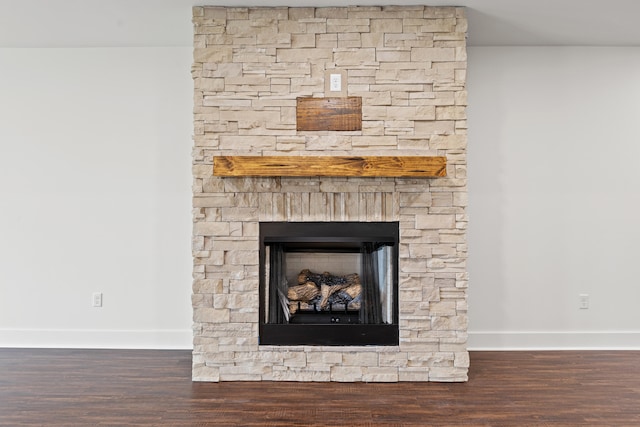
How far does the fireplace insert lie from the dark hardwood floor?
1.01ft

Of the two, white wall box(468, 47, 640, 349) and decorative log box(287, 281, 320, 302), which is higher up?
white wall box(468, 47, 640, 349)

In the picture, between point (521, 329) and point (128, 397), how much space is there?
2741 mm

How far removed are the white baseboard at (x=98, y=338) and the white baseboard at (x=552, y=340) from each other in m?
2.19

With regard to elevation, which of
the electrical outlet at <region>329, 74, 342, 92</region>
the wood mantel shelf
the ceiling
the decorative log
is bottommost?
the decorative log

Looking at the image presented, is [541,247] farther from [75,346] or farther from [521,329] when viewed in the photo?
[75,346]

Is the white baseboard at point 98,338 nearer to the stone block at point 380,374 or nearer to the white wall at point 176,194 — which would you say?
the white wall at point 176,194

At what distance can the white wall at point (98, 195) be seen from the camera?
3.76 metres

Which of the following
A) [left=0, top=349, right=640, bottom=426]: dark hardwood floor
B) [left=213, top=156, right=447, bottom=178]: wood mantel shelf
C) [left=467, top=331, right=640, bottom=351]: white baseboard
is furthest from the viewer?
[left=467, top=331, right=640, bottom=351]: white baseboard

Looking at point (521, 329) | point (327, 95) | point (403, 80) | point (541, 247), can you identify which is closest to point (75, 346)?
point (327, 95)

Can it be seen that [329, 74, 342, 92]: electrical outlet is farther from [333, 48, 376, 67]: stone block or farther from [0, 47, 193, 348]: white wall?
[0, 47, 193, 348]: white wall

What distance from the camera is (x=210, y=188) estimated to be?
3037 millimetres

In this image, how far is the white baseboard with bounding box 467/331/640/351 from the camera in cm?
369

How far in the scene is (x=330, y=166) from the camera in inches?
113

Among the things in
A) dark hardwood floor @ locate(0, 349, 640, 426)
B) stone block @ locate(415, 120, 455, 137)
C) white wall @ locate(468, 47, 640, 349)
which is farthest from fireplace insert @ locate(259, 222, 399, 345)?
white wall @ locate(468, 47, 640, 349)
